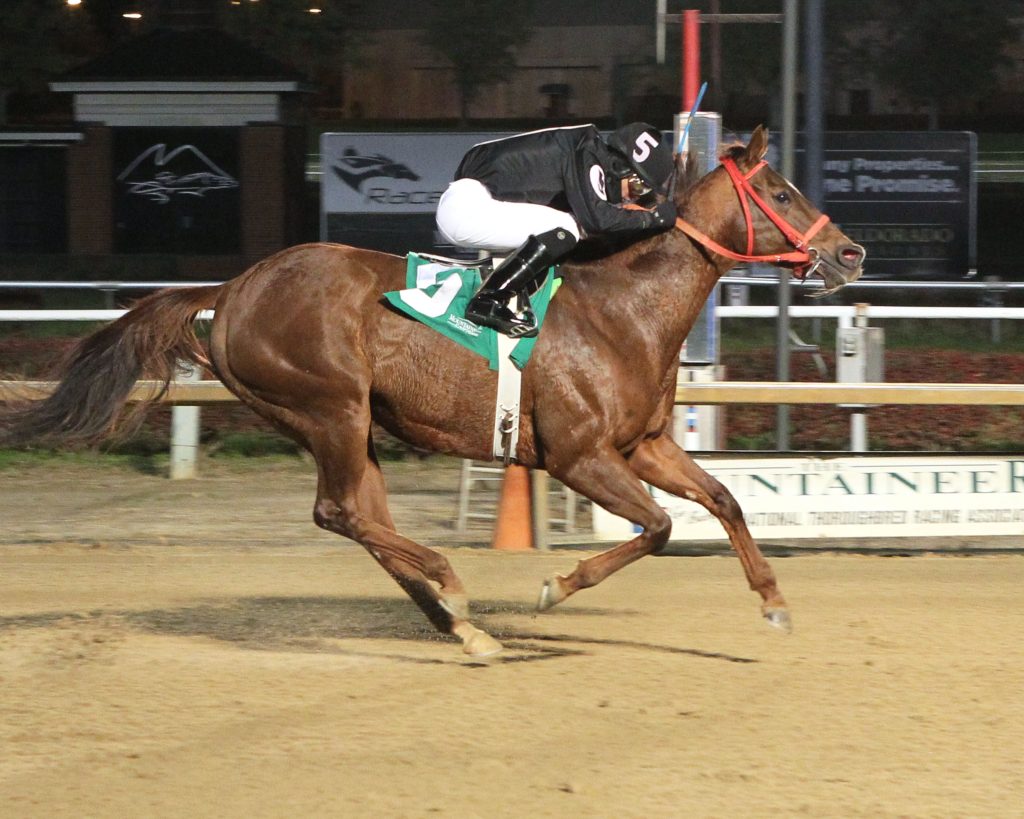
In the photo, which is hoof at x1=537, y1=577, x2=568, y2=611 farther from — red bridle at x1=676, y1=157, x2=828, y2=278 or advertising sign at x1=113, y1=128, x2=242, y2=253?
advertising sign at x1=113, y1=128, x2=242, y2=253

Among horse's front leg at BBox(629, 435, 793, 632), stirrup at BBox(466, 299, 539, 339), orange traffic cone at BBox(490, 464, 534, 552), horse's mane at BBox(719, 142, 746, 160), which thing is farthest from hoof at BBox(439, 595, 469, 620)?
orange traffic cone at BBox(490, 464, 534, 552)

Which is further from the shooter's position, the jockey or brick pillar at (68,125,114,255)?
brick pillar at (68,125,114,255)

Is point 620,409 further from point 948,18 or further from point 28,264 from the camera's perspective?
point 948,18

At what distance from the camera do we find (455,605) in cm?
545

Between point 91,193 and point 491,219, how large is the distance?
62.3 ft

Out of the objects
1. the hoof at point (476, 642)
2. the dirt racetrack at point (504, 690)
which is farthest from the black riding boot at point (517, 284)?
the dirt racetrack at point (504, 690)

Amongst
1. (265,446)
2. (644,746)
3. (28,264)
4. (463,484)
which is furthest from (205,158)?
(644,746)

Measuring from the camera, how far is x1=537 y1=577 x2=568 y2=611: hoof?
5.50 metres

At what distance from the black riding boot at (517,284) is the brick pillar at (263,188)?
18170mm

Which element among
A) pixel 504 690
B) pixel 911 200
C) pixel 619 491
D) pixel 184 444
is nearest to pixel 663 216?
pixel 619 491

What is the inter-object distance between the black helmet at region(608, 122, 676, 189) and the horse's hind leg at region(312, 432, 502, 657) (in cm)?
140

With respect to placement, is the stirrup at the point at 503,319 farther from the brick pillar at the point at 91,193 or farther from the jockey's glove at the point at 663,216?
the brick pillar at the point at 91,193

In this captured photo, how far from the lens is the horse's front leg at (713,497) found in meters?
5.48

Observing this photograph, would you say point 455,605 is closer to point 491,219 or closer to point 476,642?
point 476,642
